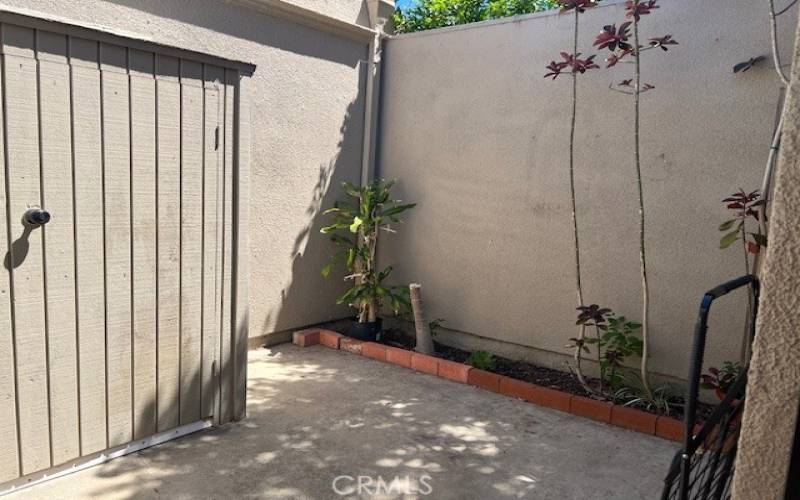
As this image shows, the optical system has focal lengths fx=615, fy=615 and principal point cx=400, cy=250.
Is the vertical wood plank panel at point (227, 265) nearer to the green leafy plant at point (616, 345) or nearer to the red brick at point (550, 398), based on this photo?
the red brick at point (550, 398)

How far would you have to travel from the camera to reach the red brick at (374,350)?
4.98m

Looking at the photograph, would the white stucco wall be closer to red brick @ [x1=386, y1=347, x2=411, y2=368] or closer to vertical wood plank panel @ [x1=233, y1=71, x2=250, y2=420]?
vertical wood plank panel @ [x1=233, y1=71, x2=250, y2=420]

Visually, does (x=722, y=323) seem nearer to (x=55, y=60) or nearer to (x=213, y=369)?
(x=213, y=369)

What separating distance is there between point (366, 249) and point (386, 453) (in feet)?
7.61

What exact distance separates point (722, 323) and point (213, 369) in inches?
125

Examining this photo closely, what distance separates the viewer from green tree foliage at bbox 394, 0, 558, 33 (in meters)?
6.60

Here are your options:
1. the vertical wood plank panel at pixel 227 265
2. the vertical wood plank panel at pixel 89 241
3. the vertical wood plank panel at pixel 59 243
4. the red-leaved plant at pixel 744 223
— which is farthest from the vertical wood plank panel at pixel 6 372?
the red-leaved plant at pixel 744 223

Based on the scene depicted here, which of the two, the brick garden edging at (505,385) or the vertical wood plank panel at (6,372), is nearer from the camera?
the vertical wood plank panel at (6,372)

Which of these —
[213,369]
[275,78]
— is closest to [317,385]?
[213,369]

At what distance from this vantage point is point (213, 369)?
3422 millimetres

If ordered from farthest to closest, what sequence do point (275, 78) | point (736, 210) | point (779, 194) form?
point (275, 78)
point (736, 210)
point (779, 194)

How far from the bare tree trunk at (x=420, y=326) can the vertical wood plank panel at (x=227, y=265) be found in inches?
73.4

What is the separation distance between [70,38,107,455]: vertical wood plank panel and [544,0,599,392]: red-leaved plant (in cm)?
281

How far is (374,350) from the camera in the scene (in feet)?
16.5
